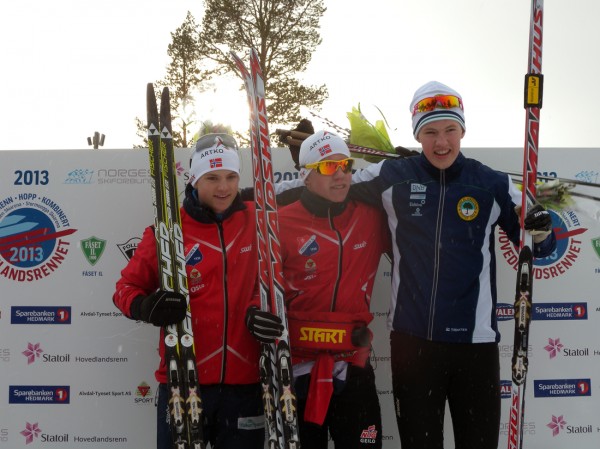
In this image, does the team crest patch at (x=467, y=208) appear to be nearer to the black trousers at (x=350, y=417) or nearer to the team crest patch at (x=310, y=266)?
the team crest patch at (x=310, y=266)

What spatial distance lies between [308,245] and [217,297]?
507 millimetres

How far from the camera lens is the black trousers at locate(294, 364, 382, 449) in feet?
9.54

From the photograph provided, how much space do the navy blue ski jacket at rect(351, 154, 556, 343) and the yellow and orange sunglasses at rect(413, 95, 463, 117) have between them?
256mm

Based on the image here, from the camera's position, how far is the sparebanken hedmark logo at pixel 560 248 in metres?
3.96

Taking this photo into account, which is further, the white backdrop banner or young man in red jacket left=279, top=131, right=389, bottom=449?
the white backdrop banner

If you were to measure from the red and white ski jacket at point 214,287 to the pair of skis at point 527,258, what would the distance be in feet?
4.38

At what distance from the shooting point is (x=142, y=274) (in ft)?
9.76

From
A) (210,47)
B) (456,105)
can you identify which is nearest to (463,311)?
(456,105)

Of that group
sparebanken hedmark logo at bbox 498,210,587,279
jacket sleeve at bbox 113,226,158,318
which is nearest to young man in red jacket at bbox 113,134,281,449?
jacket sleeve at bbox 113,226,158,318

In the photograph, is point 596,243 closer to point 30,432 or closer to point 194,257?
point 194,257

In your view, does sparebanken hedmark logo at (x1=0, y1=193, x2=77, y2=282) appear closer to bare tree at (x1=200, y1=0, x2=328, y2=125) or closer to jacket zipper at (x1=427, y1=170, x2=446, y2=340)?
jacket zipper at (x1=427, y1=170, x2=446, y2=340)

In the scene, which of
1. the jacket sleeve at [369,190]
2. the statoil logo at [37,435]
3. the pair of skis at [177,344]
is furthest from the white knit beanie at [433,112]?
the statoil logo at [37,435]

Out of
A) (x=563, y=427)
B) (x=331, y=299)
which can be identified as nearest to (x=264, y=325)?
(x=331, y=299)

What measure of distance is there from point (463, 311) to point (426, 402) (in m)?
0.46
